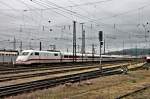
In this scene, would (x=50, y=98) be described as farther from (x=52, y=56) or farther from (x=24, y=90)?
(x=52, y=56)

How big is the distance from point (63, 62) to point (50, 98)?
57.1 meters

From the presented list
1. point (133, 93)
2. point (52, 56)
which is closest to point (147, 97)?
point (133, 93)

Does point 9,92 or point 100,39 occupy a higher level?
point 100,39

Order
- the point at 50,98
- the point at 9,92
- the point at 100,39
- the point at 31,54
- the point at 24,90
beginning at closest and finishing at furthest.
A: the point at 50,98
the point at 9,92
the point at 24,90
the point at 100,39
the point at 31,54

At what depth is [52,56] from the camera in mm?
68062

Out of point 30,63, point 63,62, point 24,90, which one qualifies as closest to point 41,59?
point 30,63

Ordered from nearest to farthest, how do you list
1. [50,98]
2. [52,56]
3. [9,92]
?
[50,98] → [9,92] → [52,56]

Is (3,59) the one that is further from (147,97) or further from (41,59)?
(147,97)

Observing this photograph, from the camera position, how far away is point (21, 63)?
62.0 meters

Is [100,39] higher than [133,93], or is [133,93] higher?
[100,39]

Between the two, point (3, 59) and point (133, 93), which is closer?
point (133, 93)

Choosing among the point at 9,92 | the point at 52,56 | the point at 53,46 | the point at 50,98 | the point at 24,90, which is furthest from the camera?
the point at 53,46

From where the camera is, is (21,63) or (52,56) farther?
(52,56)

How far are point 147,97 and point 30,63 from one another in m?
45.3
